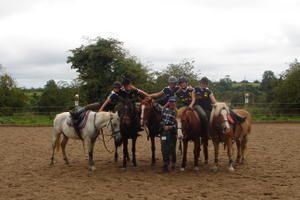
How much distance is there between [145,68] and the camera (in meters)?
32.7

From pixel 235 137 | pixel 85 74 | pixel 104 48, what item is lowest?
pixel 235 137

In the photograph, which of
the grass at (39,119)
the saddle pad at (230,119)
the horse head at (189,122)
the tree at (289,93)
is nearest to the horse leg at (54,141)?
the horse head at (189,122)

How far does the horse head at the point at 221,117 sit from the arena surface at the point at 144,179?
3.39 ft

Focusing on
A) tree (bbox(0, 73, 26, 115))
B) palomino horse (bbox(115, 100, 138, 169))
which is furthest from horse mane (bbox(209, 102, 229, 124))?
tree (bbox(0, 73, 26, 115))

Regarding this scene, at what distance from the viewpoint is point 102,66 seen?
1221 inches

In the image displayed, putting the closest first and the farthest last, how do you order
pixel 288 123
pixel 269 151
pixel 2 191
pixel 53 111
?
pixel 2 191 < pixel 269 151 < pixel 288 123 < pixel 53 111

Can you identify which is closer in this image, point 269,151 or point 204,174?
point 204,174

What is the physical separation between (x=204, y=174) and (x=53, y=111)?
21679mm

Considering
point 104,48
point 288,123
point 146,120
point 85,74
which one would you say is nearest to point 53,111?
point 85,74

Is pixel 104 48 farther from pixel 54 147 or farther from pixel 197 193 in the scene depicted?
pixel 197 193

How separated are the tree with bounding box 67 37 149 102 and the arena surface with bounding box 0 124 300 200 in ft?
55.2

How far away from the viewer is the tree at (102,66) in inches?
1188

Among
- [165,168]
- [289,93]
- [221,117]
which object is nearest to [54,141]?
[165,168]

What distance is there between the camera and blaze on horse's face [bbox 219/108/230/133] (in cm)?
940
